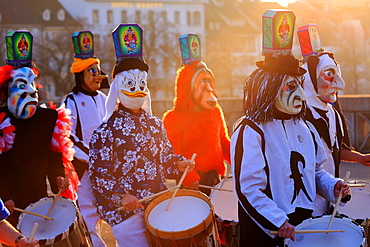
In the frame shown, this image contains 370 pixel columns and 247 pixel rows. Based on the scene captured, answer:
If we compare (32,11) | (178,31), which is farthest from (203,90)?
(32,11)

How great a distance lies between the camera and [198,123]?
534 centimetres

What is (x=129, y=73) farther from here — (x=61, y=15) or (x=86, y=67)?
(x=61, y=15)

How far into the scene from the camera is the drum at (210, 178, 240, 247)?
393 cm

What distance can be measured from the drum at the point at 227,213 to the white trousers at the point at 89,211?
133 centimetres

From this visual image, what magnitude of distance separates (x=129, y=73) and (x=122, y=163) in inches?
26.2

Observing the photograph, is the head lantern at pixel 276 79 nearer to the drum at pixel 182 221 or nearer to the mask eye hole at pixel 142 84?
the drum at pixel 182 221

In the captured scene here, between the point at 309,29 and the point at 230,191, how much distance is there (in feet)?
5.51

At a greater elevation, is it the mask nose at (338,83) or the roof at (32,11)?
the roof at (32,11)

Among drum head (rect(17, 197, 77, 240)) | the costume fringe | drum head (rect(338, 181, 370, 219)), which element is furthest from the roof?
drum head (rect(17, 197, 77, 240))

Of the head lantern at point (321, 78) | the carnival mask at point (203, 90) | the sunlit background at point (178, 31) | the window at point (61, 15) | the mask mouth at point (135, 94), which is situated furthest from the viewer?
the window at point (61, 15)

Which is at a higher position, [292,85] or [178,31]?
[292,85]

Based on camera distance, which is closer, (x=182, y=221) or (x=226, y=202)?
(x=182, y=221)

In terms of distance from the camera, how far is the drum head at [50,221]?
354 centimetres

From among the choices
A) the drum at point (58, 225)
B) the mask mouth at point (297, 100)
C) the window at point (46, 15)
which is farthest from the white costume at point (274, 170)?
the window at point (46, 15)
